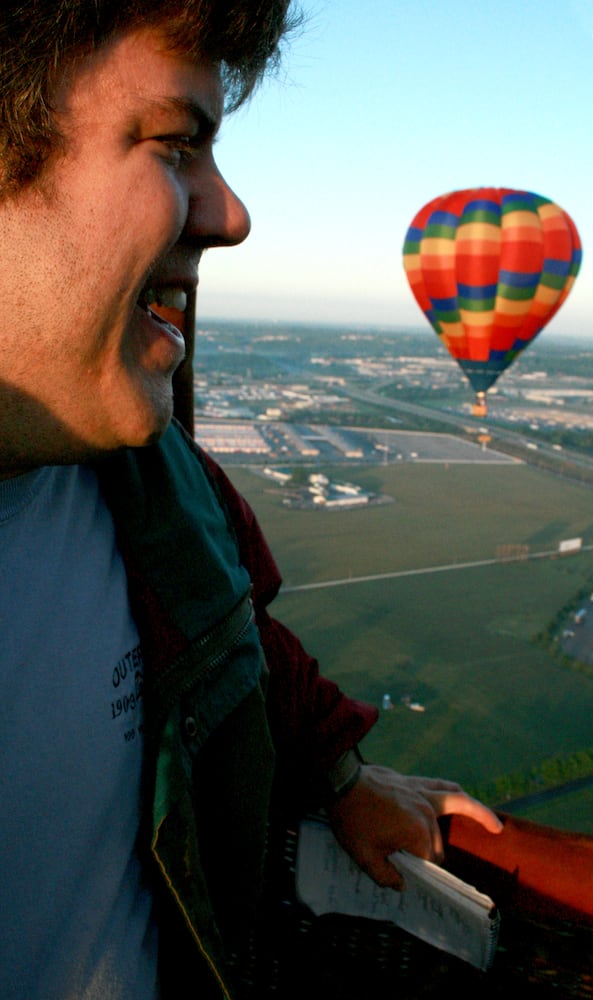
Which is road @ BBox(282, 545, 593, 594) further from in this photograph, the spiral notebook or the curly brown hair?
the curly brown hair

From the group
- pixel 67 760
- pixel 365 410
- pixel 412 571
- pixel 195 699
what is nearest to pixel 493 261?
pixel 412 571

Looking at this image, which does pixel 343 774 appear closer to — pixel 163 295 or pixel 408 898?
pixel 408 898

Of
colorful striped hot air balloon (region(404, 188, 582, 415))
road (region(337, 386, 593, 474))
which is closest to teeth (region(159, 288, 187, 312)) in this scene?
colorful striped hot air balloon (region(404, 188, 582, 415))

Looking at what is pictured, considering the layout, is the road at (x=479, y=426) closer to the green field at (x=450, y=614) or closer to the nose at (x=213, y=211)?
the green field at (x=450, y=614)

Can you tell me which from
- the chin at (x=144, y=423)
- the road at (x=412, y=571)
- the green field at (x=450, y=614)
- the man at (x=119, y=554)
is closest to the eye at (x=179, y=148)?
the man at (x=119, y=554)

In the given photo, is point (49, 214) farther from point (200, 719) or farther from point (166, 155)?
point (200, 719)

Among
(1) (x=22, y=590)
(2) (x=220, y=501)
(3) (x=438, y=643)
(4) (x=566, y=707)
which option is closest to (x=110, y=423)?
(1) (x=22, y=590)
